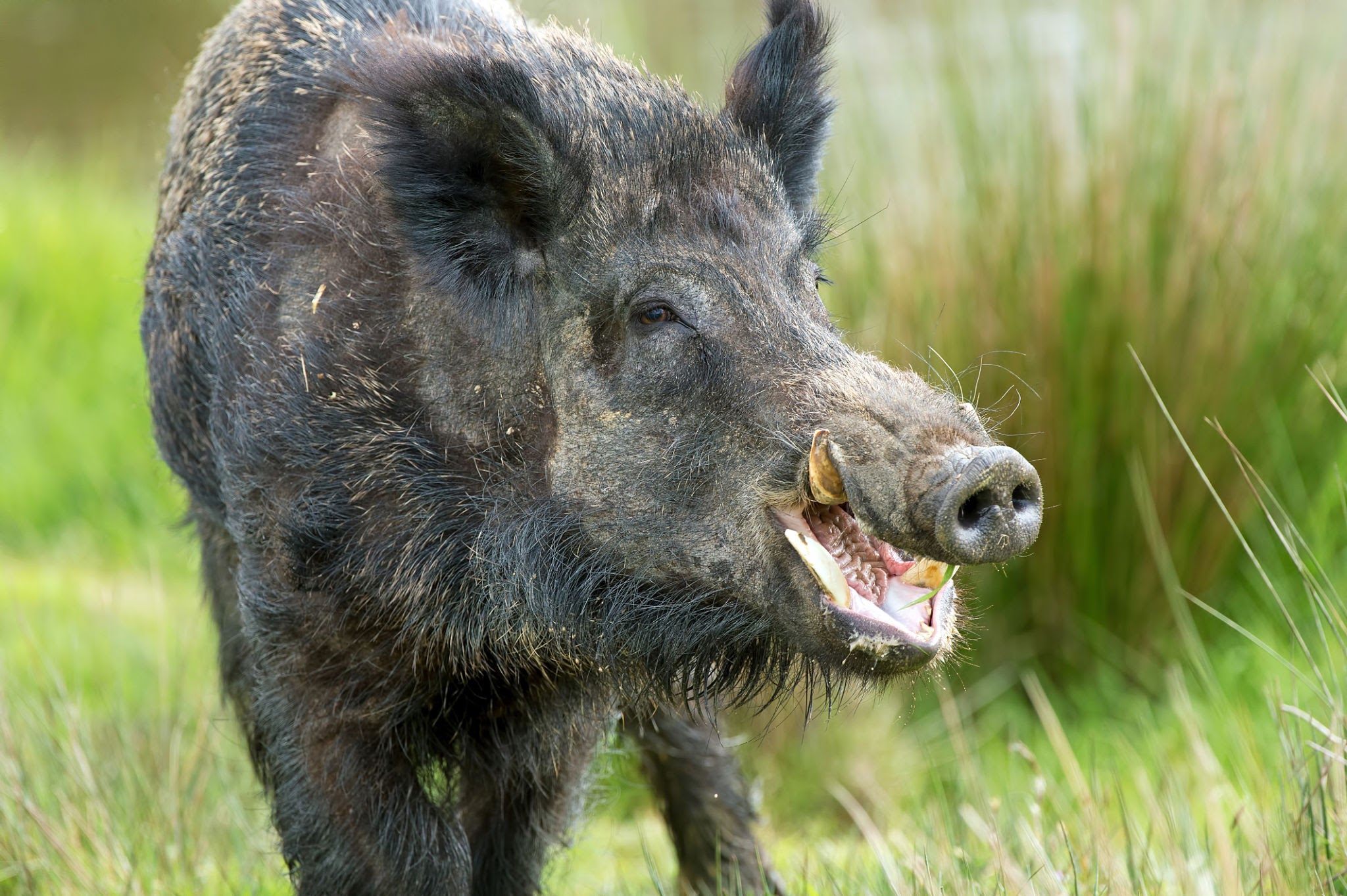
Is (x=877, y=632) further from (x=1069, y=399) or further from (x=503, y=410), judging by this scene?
(x=1069, y=399)

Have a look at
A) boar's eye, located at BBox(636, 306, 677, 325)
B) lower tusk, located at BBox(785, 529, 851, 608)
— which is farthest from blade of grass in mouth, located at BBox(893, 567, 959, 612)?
boar's eye, located at BBox(636, 306, 677, 325)

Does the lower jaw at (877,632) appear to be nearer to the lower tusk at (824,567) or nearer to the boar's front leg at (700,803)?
the lower tusk at (824,567)

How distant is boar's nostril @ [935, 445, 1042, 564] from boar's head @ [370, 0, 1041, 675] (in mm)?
135

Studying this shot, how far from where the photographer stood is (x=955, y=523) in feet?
8.18

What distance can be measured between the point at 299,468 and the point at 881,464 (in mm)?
1449

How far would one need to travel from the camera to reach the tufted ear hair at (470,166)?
3.22 meters

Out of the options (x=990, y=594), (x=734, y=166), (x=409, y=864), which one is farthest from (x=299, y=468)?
(x=990, y=594)

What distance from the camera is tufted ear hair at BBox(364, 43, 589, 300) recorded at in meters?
3.22

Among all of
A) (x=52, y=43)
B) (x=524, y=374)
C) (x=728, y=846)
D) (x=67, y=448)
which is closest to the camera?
(x=524, y=374)

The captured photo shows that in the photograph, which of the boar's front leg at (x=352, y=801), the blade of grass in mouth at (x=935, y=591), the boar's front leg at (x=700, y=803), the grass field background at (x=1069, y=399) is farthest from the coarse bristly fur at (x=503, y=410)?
the grass field background at (x=1069, y=399)

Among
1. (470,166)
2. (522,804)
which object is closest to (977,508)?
(470,166)

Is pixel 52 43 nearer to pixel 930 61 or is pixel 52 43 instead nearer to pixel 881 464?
pixel 930 61

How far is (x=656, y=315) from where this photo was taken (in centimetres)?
317

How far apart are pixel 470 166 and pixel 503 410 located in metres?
0.55
